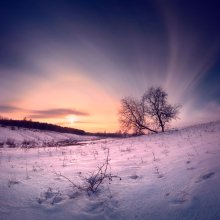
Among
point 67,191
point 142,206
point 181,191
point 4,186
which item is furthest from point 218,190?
point 4,186

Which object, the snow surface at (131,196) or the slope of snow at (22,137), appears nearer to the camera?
the snow surface at (131,196)

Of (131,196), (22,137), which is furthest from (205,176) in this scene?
(22,137)

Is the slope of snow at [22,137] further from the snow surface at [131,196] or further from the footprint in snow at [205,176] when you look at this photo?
the footprint in snow at [205,176]

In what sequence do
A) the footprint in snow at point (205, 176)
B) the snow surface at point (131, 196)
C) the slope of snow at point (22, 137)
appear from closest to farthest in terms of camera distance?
the snow surface at point (131, 196) → the footprint in snow at point (205, 176) → the slope of snow at point (22, 137)

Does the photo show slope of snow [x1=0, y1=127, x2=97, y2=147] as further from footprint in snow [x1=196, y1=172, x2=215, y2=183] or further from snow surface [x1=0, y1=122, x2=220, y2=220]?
footprint in snow [x1=196, y1=172, x2=215, y2=183]

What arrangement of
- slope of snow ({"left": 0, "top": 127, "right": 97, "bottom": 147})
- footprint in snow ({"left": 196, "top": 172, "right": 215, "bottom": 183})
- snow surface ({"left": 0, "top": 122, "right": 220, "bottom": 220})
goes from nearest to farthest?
snow surface ({"left": 0, "top": 122, "right": 220, "bottom": 220}) → footprint in snow ({"left": 196, "top": 172, "right": 215, "bottom": 183}) → slope of snow ({"left": 0, "top": 127, "right": 97, "bottom": 147})

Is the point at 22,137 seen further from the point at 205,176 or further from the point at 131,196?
the point at 205,176

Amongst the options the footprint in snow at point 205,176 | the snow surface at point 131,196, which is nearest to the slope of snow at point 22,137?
the snow surface at point 131,196

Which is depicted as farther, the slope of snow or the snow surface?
the slope of snow

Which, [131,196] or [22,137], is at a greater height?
[22,137]

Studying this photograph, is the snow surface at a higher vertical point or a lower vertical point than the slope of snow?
lower

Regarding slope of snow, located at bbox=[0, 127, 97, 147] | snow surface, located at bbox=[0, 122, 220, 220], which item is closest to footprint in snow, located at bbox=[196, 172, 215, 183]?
snow surface, located at bbox=[0, 122, 220, 220]

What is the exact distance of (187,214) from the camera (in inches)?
129

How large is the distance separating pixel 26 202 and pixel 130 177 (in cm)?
245
